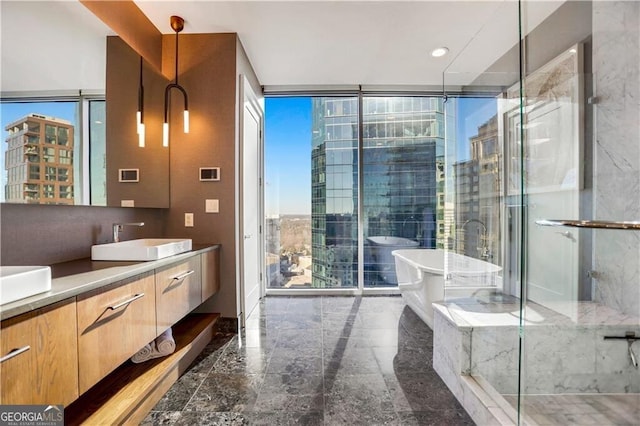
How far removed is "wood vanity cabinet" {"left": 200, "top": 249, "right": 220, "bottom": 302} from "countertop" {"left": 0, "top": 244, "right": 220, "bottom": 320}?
1.07ft

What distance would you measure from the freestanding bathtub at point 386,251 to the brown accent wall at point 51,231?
2.83 m

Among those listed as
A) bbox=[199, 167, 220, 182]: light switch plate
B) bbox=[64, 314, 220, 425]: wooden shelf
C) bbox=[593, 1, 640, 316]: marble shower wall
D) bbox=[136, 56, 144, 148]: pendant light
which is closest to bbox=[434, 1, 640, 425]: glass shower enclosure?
bbox=[593, 1, 640, 316]: marble shower wall

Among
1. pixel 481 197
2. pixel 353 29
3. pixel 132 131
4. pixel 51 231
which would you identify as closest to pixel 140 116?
pixel 132 131

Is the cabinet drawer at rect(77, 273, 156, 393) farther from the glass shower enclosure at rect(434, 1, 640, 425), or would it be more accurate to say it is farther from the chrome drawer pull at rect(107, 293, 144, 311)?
the glass shower enclosure at rect(434, 1, 640, 425)

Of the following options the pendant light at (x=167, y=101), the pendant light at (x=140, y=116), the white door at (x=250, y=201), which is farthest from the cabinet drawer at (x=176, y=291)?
the pendant light at (x=167, y=101)

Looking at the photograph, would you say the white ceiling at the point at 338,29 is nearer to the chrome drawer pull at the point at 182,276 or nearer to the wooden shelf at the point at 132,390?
the chrome drawer pull at the point at 182,276

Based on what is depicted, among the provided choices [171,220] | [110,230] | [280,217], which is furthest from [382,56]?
[110,230]

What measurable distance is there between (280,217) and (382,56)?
2264 mm

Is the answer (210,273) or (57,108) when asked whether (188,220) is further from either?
(57,108)

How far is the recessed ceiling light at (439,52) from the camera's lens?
276 cm

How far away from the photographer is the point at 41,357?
0.92m

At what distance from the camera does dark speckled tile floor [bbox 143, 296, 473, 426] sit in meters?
1.50

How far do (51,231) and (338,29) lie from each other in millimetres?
2619

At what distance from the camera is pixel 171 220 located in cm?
250
